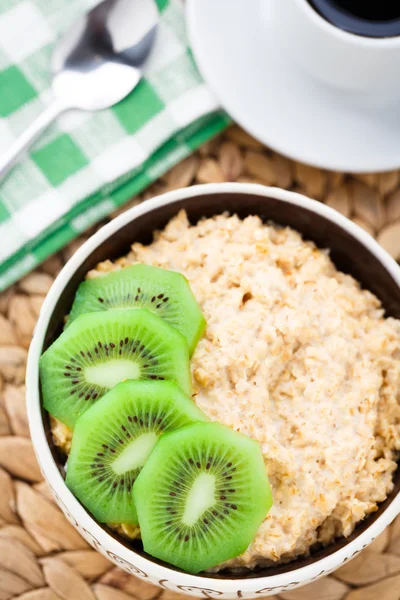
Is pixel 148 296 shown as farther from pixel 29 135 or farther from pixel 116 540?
pixel 29 135

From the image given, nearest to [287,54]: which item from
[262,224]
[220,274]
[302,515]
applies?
[262,224]

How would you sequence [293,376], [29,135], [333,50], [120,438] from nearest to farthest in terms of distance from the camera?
1. [120,438]
2. [293,376]
3. [333,50]
4. [29,135]

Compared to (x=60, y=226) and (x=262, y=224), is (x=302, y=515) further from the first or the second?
(x=60, y=226)

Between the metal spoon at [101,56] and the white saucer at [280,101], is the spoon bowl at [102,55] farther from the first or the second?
the white saucer at [280,101]

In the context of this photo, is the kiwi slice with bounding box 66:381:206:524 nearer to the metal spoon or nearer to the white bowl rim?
the white bowl rim

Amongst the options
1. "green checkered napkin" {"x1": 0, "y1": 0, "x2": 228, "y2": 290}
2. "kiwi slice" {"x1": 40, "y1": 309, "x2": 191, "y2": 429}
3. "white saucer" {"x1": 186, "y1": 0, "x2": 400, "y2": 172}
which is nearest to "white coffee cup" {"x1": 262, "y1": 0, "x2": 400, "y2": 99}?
"white saucer" {"x1": 186, "y1": 0, "x2": 400, "y2": 172}

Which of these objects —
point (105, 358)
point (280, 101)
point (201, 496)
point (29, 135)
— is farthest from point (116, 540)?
point (280, 101)
